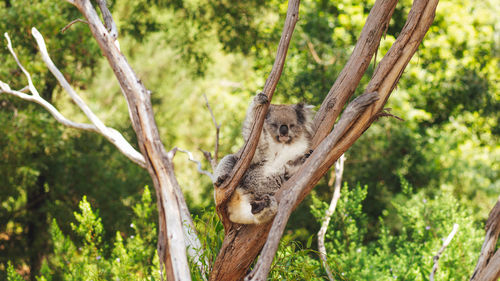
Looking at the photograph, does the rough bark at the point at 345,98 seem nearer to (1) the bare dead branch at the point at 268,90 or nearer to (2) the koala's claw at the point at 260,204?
(2) the koala's claw at the point at 260,204

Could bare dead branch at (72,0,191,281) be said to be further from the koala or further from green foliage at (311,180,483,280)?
green foliage at (311,180,483,280)

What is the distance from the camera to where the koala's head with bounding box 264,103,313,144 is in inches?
106

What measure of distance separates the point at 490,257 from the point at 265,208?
139 cm

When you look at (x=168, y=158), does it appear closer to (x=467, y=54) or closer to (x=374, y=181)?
(x=374, y=181)

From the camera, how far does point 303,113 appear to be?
2859 mm

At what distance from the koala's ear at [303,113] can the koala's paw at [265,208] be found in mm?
676

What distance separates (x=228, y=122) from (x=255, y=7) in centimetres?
166

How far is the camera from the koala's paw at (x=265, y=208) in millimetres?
2260

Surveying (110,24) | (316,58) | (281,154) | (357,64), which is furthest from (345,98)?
(316,58)

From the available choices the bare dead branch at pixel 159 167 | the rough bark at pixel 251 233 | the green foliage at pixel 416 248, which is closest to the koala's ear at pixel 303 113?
the rough bark at pixel 251 233

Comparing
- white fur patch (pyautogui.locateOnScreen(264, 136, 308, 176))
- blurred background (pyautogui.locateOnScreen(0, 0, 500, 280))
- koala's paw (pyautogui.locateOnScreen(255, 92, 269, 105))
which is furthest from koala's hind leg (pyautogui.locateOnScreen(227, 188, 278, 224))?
blurred background (pyautogui.locateOnScreen(0, 0, 500, 280))

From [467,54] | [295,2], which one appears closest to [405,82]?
[467,54]

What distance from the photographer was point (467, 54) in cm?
634

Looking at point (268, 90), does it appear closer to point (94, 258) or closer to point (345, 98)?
point (345, 98)
